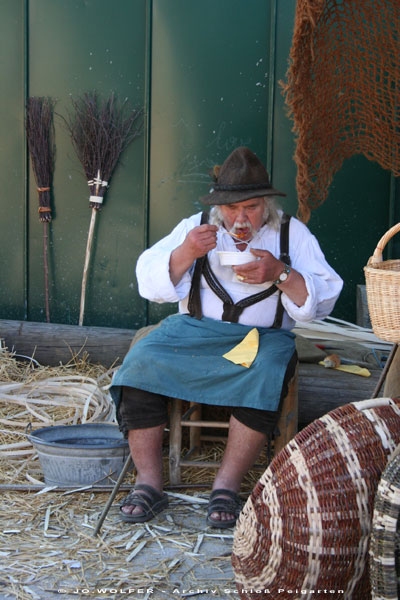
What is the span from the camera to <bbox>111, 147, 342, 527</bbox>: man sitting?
10.5ft

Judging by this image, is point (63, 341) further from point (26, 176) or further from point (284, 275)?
point (284, 275)

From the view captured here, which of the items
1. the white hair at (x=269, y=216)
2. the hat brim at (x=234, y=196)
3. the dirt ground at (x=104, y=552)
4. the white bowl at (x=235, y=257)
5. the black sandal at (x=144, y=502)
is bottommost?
the dirt ground at (x=104, y=552)

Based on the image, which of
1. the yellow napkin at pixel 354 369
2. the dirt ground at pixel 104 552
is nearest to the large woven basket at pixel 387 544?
the dirt ground at pixel 104 552

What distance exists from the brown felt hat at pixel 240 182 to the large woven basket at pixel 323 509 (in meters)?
1.36

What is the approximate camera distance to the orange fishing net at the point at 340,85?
12.3 ft

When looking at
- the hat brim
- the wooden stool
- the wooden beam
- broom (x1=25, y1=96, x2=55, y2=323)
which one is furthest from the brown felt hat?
broom (x1=25, y1=96, x2=55, y2=323)

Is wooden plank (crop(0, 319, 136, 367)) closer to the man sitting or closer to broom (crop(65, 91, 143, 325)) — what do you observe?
broom (crop(65, 91, 143, 325))

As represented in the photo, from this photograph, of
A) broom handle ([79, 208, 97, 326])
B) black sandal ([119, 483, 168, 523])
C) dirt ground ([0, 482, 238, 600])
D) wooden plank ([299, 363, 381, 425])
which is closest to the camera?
dirt ground ([0, 482, 238, 600])

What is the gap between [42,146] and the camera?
5555 millimetres

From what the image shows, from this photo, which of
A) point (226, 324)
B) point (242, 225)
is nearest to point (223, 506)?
point (226, 324)

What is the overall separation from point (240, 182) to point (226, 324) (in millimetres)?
654

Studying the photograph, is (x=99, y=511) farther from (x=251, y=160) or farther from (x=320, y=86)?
(x=320, y=86)

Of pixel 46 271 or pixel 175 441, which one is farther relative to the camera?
pixel 46 271

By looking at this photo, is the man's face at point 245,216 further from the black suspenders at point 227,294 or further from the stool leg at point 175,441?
the stool leg at point 175,441
